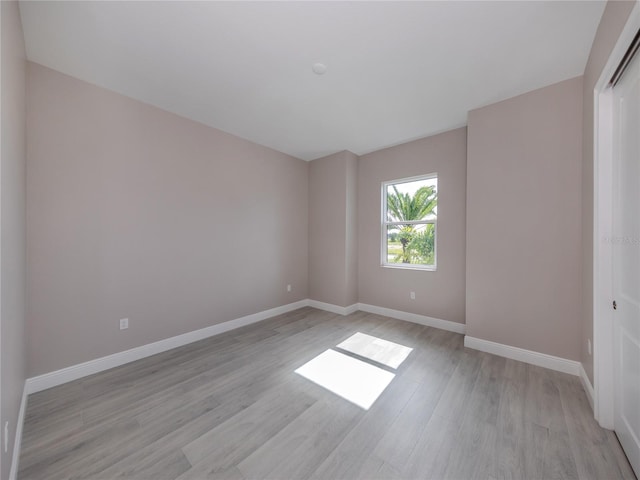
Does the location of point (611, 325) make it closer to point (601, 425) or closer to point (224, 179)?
point (601, 425)

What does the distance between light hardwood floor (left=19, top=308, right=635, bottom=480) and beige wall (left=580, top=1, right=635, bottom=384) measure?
52cm

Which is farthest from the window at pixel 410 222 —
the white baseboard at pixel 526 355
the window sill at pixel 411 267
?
the white baseboard at pixel 526 355

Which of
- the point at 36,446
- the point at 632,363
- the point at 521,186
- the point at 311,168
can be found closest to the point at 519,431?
the point at 632,363

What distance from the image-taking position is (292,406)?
6.16ft

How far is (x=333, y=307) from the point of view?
4277mm

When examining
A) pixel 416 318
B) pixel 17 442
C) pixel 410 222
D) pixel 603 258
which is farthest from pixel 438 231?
pixel 17 442

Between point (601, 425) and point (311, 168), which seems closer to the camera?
point (601, 425)

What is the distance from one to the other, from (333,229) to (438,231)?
168cm

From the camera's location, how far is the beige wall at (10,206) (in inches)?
46.1

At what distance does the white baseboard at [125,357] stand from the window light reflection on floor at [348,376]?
146cm

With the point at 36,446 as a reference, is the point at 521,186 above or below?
above

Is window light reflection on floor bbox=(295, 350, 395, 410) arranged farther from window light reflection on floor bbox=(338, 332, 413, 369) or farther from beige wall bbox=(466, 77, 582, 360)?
beige wall bbox=(466, 77, 582, 360)

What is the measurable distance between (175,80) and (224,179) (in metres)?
1.29

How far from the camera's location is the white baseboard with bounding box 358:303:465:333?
3348 mm
